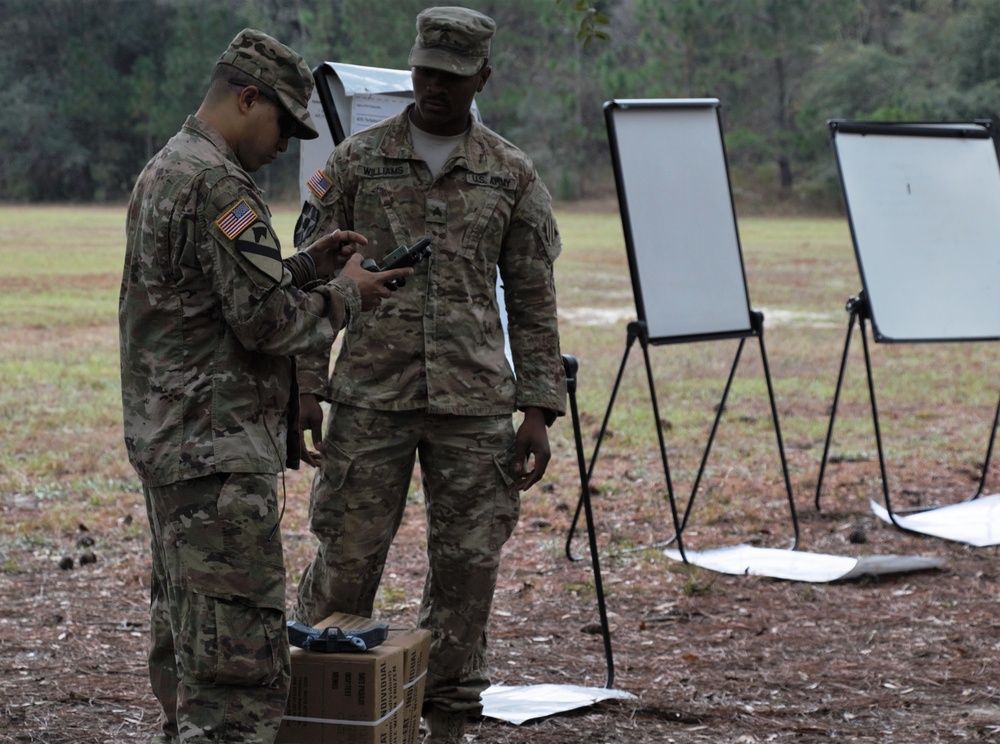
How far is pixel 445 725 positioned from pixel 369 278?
1.28 meters

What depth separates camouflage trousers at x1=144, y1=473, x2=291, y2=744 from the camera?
2.52 metres

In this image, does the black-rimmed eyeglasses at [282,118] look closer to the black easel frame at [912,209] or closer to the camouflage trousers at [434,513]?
the camouflage trousers at [434,513]

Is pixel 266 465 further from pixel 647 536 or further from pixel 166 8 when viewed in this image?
pixel 166 8

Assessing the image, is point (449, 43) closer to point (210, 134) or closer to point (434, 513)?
point (210, 134)

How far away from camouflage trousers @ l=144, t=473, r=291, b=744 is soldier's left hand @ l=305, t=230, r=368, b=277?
52cm

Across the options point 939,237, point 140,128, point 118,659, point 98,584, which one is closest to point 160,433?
point 118,659

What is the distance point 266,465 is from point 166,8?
41.9 m

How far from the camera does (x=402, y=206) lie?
10.5 ft

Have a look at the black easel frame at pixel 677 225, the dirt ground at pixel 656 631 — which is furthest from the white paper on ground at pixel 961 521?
the black easel frame at pixel 677 225

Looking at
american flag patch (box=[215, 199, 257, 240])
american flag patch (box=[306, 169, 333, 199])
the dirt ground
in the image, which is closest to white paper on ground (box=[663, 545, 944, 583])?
the dirt ground

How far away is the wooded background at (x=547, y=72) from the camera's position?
39.3 metres

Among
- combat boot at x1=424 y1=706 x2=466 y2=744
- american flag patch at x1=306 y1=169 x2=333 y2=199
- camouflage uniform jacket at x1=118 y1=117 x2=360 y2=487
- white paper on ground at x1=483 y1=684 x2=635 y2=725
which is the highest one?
american flag patch at x1=306 y1=169 x2=333 y2=199

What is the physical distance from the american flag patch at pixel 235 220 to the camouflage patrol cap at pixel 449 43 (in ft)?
2.75

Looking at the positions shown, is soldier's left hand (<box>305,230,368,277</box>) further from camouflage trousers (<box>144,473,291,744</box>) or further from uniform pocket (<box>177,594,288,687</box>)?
uniform pocket (<box>177,594,288,687</box>)
